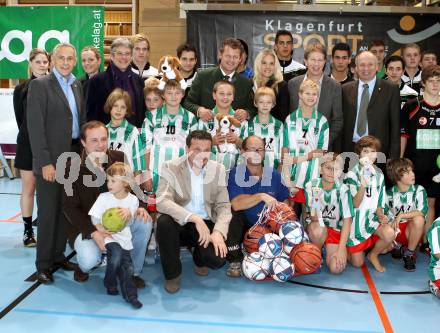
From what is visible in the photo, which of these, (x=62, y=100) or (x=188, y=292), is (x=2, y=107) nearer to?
(x=62, y=100)

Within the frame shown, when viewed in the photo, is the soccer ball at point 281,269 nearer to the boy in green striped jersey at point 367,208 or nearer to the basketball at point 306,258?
the basketball at point 306,258

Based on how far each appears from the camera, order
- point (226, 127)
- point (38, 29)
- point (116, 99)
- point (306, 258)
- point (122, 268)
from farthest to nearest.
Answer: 1. point (38, 29)
2. point (226, 127)
3. point (116, 99)
4. point (306, 258)
5. point (122, 268)

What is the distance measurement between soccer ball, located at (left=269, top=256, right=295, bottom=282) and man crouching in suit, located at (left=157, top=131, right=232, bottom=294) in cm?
42

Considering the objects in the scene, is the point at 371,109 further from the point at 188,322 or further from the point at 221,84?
the point at 188,322

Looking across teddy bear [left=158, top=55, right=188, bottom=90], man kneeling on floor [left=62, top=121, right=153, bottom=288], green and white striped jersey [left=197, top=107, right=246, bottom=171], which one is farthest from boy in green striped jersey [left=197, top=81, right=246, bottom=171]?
man kneeling on floor [left=62, top=121, right=153, bottom=288]

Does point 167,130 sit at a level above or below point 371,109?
below

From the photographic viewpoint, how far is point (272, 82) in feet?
15.4

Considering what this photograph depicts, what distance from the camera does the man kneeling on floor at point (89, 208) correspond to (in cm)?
358

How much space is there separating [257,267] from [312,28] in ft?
19.1

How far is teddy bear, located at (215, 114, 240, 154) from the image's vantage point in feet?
14.0

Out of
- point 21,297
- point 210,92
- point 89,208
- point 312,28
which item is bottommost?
point 21,297

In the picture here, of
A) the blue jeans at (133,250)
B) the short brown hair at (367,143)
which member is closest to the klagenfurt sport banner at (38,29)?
the blue jeans at (133,250)

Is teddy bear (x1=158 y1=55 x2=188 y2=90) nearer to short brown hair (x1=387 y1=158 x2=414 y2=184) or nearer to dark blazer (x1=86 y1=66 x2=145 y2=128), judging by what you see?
dark blazer (x1=86 y1=66 x2=145 y2=128)

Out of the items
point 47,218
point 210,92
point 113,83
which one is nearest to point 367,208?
point 210,92
